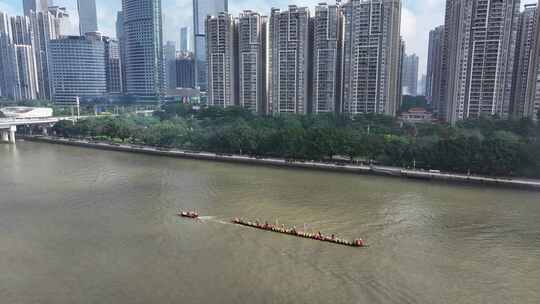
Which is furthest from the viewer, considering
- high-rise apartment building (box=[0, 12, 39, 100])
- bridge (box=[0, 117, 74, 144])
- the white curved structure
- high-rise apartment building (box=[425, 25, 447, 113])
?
high-rise apartment building (box=[0, 12, 39, 100])

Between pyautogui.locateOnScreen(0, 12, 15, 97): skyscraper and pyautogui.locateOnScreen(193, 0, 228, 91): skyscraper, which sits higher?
pyautogui.locateOnScreen(193, 0, 228, 91): skyscraper

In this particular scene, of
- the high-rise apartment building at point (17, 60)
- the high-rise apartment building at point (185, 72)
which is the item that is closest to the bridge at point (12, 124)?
the high-rise apartment building at point (17, 60)

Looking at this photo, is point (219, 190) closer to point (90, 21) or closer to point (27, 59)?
point (27, 59)

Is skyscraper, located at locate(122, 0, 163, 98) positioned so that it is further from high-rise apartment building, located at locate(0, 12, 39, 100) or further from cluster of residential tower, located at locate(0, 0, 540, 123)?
cluster of residential tower, located at locate(0, 0, 540, 123)

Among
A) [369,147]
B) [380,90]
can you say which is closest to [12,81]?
[380,90]

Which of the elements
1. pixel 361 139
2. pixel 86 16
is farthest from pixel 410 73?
pixel 86 16

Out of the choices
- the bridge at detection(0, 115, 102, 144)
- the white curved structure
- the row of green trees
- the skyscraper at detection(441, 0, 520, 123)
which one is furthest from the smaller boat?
the white curved structure

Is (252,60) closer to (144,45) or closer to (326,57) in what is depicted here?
(326,57)
